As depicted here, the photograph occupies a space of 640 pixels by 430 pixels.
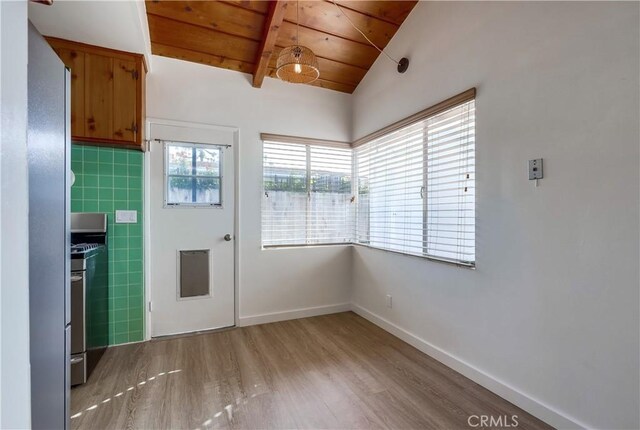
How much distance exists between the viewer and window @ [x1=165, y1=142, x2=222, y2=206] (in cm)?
279

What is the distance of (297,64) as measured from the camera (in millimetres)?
2051

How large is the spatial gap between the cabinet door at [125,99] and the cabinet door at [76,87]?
205 millimetres

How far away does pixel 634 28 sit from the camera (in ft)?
4.34

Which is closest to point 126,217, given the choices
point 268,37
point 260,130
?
point 260,130

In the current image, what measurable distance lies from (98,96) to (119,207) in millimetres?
897

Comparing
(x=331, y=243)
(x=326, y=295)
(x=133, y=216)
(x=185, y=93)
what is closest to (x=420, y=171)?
(x=331, y=243)

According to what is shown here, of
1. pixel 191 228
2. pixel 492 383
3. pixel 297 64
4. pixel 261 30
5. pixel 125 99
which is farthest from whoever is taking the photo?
pixel 191 228

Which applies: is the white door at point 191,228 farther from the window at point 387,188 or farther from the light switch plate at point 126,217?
the window at point 387,188

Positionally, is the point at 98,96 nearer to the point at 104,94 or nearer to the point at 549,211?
the point at 104,94

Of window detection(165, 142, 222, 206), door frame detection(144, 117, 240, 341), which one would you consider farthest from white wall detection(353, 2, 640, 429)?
window detection(165, 142, 222, 206)

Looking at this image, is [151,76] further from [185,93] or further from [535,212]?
[535,212]

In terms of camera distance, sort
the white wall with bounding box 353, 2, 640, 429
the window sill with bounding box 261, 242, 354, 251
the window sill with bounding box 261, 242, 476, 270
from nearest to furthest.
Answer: the white wall with bounding box 353, 2, 640, 429 < the window sill with bounding box 261, 242, 476, 270 < the window sill with bounding box 261, 242, 354, 251

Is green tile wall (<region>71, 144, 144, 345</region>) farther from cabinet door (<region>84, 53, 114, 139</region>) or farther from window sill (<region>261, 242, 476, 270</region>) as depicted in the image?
window sill (<region>261, 242, 476, 270</region>)

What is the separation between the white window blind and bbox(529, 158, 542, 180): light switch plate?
0.40 m
